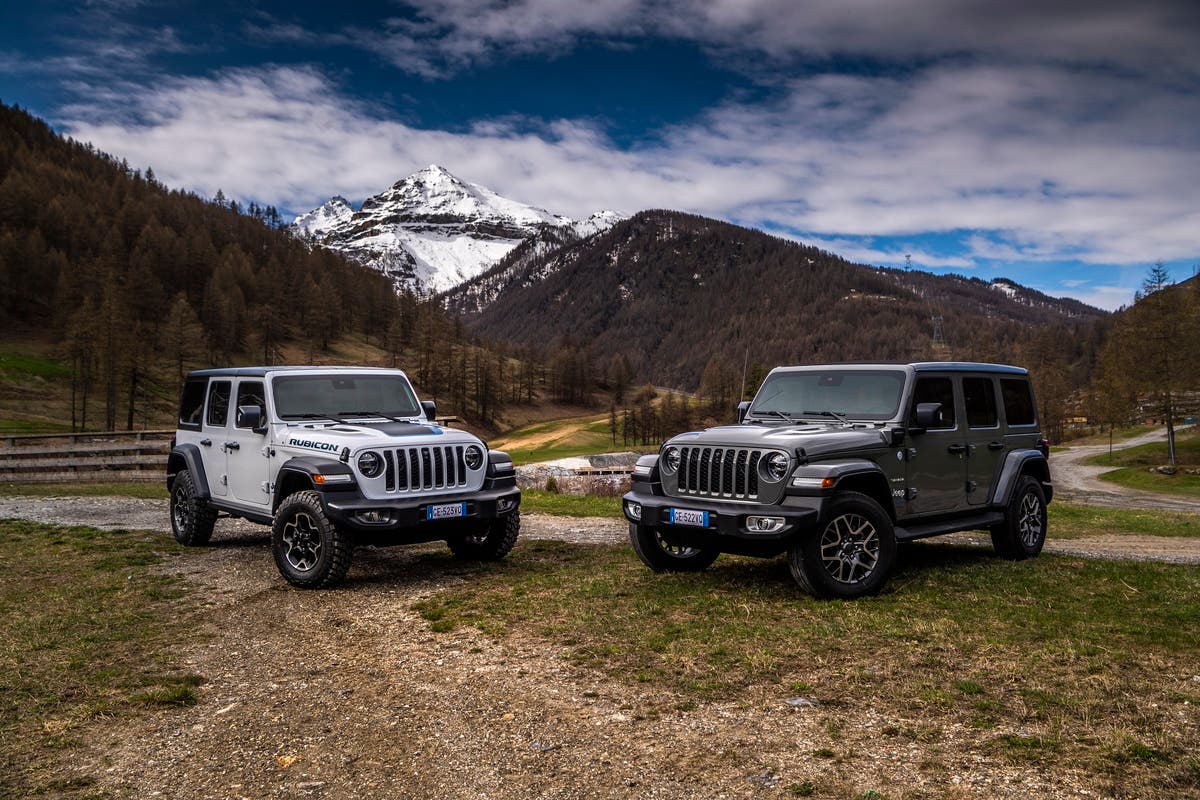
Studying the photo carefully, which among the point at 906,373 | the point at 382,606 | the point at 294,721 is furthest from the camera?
the point at 906,373

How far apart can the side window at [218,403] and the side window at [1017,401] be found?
1041 cm

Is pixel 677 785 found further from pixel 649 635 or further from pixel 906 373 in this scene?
pixel 906 373

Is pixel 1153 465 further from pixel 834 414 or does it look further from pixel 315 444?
pixel 315 444

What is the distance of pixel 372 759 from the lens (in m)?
4.48

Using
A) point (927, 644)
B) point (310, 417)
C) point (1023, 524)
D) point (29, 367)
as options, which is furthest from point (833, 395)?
point (29, 367)

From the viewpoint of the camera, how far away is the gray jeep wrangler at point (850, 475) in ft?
24.6

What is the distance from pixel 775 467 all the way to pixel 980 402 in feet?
11.8

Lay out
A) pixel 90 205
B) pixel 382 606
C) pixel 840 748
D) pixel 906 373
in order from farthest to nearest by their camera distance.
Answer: pixel 90 205 < pixel 906 373 < pixel 382 606 < pixel 840 748

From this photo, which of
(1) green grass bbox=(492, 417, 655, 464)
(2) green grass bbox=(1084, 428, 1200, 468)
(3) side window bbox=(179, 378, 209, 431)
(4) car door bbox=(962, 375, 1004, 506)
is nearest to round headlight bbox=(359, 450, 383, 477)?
(3) side window bbox=(179, 378, 209, 431)

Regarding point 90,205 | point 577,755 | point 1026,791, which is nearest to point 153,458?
point 577,755

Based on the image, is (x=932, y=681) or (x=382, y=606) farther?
(x=382, y=606)

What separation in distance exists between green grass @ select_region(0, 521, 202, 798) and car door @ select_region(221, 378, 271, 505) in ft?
4.71

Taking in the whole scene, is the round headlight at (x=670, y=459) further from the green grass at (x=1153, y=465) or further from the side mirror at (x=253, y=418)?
the green grass at (x=1153, y=465)

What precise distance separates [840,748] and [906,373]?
17.5 ft
